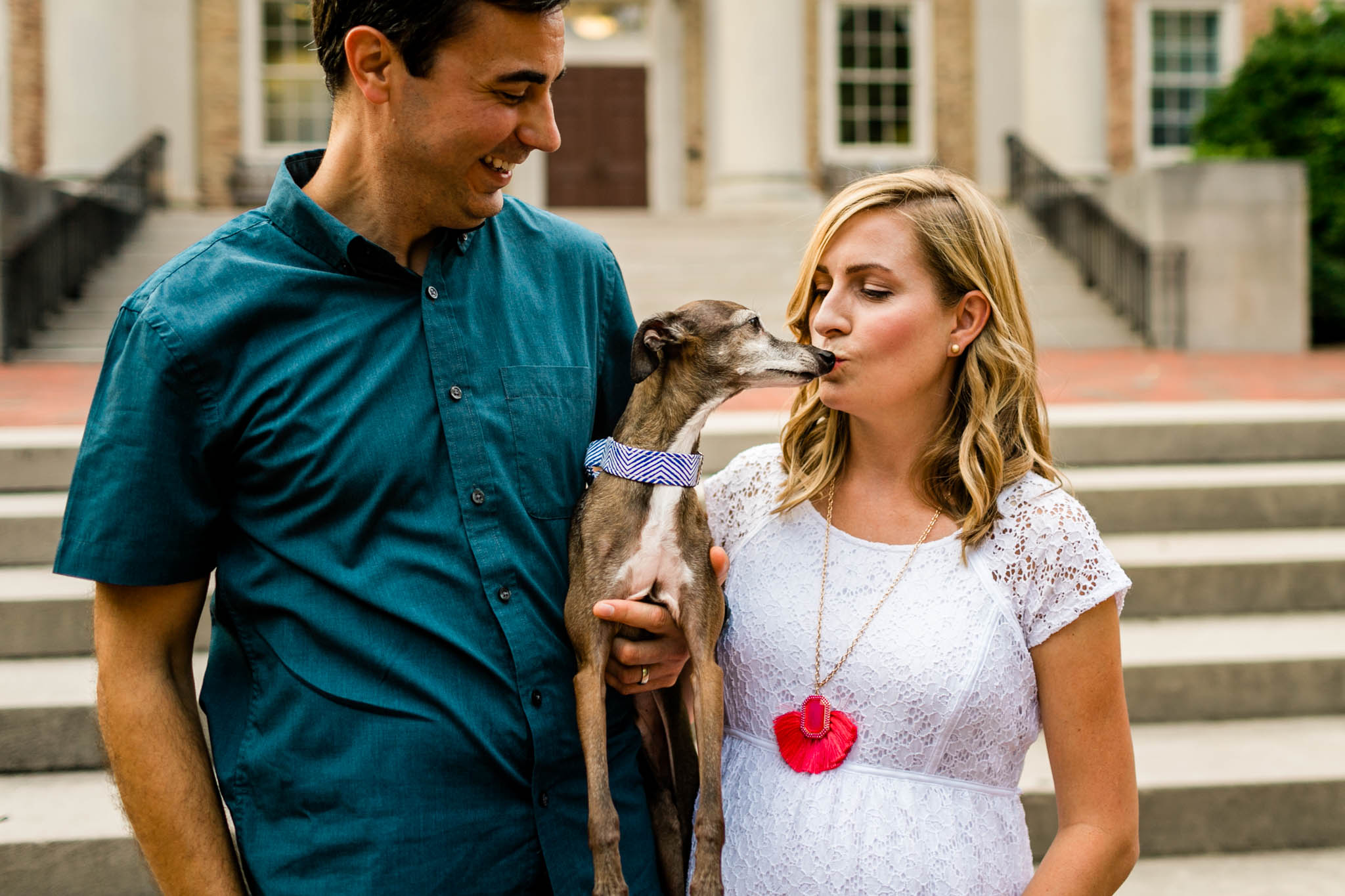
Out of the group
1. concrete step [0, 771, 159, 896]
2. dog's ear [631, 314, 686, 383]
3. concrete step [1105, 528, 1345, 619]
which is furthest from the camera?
concrete step [1105, 528, 1345, 619]

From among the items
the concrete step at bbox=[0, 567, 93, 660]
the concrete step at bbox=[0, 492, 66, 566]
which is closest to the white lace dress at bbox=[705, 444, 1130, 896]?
the concrete step at bbox=[0, 567, 93, 660]

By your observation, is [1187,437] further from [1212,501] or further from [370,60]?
[370,60]

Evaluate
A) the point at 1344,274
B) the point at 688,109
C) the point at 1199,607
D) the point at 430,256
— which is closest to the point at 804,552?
the point at 430,256

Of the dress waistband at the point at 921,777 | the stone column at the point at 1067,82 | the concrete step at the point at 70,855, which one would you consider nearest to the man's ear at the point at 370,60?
the dress waistband at the point at 921,777

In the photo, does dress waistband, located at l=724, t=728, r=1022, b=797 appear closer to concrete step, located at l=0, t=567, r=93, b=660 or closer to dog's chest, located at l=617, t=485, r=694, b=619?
dog's chest, located at l=617, t=485, r=694, b=619

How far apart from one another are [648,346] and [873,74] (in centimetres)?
1982

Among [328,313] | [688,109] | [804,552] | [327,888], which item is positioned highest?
[688,109]

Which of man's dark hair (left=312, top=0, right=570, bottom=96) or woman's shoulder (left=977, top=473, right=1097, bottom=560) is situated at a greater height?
man's dark hair (left=312, top=0, right=570, bottom=96)

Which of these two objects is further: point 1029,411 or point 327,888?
point 1029,411

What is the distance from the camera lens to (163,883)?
1.84m

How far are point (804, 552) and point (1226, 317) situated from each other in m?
13.3

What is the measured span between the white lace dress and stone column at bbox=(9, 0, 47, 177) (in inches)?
755

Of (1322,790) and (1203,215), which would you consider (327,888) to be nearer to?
(1322,790)

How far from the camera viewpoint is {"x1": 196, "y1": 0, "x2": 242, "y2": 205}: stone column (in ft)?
61.1
